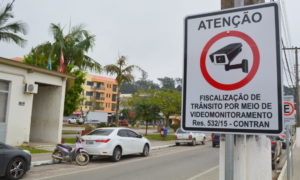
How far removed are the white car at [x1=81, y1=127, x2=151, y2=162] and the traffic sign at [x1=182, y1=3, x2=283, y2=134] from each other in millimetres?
11720

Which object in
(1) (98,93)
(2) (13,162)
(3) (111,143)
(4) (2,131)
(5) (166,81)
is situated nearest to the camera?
A: (2) (13,162)

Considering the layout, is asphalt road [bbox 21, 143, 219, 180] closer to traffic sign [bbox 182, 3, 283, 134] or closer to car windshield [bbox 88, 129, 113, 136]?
car windshield [bbox 88, 129, 113, 136]

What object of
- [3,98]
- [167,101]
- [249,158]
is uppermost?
[167,101]

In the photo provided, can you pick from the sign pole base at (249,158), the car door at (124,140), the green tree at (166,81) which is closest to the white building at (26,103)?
the car door at (124,140)

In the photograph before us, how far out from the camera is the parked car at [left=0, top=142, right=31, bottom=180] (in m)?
8.55

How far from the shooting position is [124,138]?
14.6m

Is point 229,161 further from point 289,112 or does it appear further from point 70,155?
point 70,155

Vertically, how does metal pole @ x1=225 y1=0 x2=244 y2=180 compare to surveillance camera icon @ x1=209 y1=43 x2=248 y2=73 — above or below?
below

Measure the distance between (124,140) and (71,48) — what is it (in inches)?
380

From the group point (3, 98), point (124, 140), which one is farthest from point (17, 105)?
point (124, 140)

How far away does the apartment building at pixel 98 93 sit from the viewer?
7986 cm

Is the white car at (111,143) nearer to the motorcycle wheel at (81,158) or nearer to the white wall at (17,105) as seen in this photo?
the motorcycle wheel at (81,158)

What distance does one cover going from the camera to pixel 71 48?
68.2ft

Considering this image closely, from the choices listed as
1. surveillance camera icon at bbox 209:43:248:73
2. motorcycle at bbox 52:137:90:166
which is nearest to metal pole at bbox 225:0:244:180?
surveillance camera icon at bbox 209:43:248:73
